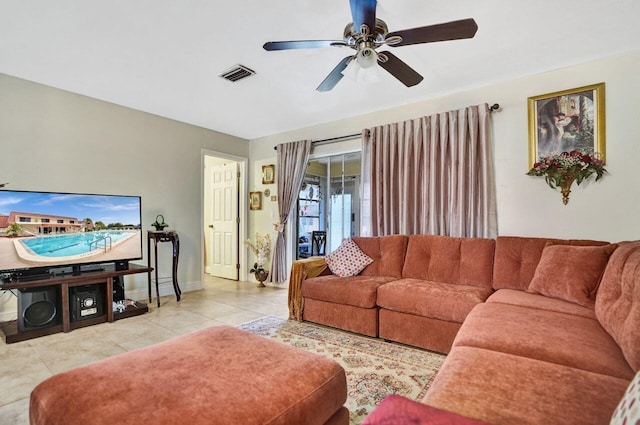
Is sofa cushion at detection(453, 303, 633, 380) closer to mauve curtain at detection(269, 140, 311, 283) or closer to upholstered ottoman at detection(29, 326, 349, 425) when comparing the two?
upholstered ottoman at detection(29, 326, 349, 425)

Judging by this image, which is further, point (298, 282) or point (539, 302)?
point (298, 282)

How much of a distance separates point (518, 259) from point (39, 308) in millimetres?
4368

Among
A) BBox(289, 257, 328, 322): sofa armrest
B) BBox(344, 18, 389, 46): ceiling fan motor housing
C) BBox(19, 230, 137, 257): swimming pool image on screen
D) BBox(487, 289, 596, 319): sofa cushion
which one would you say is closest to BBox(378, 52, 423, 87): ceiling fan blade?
BBox(344, 18, 389, 46): ceiling fan motor housing

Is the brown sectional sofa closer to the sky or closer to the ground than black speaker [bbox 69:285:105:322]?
closer to the sky

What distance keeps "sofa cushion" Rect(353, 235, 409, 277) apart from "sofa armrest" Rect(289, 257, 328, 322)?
0.55 meters

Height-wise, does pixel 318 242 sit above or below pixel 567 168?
below

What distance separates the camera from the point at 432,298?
8.39ft

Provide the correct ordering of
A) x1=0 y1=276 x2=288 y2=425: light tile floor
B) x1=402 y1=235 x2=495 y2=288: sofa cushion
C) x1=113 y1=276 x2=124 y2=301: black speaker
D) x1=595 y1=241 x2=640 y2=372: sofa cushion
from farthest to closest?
x1=113 y1=276 x2=124 y2=301: black speaker < x1=402 y1=235 x2=495 y2=288: sofa cushion < x1=0 y1=276 x2=288 y2=425: light tile floor < x1=595 y1=241 x2=640 y2=372: sofa cushion

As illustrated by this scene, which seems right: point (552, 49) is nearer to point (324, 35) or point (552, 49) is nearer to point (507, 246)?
point (507, 246)

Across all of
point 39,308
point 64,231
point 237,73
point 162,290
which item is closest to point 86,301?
point 39,308

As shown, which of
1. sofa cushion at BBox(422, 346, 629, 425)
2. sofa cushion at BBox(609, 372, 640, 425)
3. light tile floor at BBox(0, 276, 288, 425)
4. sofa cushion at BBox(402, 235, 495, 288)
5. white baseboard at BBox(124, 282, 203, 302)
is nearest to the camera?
sofa cushion at BBox(609, 372, 640, 425)

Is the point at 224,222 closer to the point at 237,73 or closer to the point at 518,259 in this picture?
the point at 237,73

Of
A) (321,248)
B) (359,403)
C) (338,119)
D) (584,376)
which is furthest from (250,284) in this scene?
(584,376)

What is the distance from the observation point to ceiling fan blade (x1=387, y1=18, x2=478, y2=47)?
180 cm
